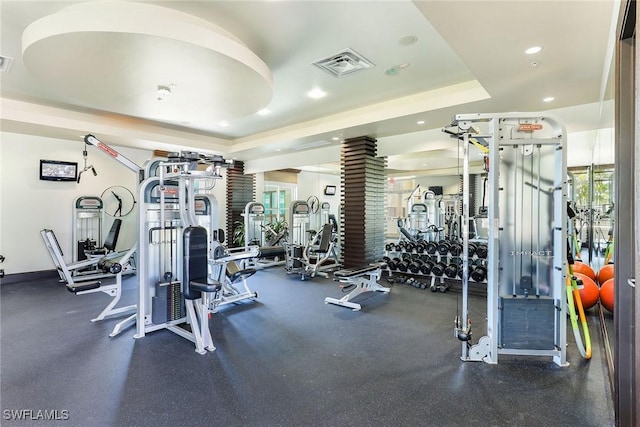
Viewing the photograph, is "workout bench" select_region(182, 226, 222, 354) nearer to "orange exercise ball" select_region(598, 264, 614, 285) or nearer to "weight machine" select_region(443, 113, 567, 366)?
"weight machine" select_region(443, 113, 567, 366)

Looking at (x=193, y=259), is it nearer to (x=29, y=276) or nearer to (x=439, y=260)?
(x=439, y=260)

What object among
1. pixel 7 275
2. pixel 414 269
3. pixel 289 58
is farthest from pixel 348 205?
pixel 7 275

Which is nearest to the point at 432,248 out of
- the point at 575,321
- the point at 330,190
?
the point at 575,321

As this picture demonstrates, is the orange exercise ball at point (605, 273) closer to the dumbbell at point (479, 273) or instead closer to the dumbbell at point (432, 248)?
the dumbbell at point (479, 273)

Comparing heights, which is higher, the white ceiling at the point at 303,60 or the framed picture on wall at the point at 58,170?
the white ceiling at the point at 303,60

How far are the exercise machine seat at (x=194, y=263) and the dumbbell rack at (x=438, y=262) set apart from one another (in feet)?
Answer: 12.1

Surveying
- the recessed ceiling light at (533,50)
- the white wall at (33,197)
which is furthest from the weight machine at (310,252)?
the recessed ceiling light at (533,50)

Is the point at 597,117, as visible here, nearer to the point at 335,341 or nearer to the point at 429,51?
the point at 429,51

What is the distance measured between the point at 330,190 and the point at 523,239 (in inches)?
315

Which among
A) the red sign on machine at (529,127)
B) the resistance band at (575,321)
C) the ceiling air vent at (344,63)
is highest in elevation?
the ceiling air vent at (344,63)

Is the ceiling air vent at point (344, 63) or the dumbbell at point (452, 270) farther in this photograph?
the dumbbell at point (452, 270)

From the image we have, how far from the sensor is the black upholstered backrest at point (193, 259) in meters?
3.01

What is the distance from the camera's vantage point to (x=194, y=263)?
3039mm

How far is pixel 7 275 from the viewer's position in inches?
230
